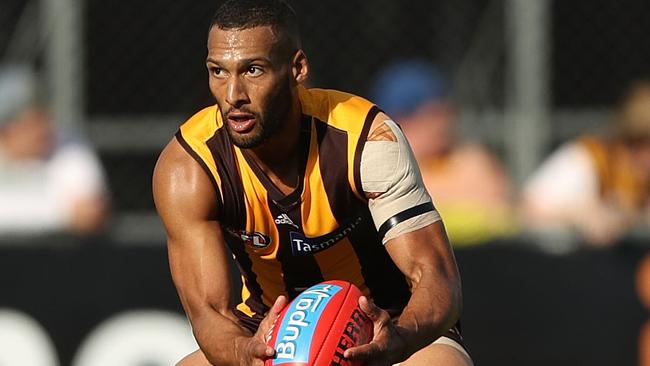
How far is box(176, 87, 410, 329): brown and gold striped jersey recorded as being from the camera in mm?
5277

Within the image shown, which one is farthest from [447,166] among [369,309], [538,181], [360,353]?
[360,353]

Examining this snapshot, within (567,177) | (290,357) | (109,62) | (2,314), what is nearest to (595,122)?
(567,177)

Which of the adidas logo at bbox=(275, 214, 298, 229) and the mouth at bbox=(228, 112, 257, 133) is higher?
the mouth at bbox=(228, 112, 257, 133)

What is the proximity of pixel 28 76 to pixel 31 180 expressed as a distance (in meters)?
0.96

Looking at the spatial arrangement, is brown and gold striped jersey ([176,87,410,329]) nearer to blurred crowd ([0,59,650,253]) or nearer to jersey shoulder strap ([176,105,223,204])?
jersey shoulder strap ([176,105,223,204])

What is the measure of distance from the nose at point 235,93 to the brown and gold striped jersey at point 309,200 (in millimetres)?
339

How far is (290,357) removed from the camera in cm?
463

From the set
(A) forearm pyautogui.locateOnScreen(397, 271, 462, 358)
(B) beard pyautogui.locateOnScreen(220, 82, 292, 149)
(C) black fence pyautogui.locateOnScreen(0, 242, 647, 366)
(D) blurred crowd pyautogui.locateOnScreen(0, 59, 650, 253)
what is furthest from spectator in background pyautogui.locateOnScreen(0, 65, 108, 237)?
(A) forearm pyautogui.locateOnScreen(397, 271, 462, 358)

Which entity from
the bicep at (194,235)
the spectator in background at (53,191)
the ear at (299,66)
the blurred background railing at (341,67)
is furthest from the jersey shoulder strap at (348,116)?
the spectator in background at (53,191)

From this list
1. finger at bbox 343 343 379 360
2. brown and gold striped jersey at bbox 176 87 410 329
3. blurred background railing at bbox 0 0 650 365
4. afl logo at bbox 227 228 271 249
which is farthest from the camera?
blurred background railing at bbox 0 0 650 365

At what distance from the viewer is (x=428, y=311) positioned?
493cm

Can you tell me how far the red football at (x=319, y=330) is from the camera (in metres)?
4.63

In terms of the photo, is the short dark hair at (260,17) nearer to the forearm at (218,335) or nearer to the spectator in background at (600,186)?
the forearm at (218,335)

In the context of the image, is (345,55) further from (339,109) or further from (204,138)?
(204,138)
